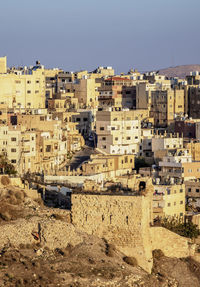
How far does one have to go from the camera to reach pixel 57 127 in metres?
49.1

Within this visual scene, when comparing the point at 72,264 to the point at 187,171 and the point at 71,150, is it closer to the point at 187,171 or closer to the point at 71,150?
the point at 187,171

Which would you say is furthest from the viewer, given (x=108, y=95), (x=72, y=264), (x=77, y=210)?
(x=108, y=95)

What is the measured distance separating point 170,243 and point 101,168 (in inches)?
418

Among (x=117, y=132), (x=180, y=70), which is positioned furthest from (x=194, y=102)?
(x=180, y=70)

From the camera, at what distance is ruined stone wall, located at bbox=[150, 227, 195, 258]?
31.7 metres

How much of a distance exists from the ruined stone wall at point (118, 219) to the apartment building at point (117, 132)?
19567 mm

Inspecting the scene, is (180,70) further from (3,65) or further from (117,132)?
(117,132)

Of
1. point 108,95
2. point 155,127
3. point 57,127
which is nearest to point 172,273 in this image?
point 57,127

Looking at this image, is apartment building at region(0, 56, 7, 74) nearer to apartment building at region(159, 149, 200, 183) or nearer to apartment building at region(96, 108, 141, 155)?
apartment building at region(96, 108, 141, 155)

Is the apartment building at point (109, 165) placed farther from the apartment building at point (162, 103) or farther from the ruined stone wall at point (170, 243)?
the apartment building at point (162, 103)

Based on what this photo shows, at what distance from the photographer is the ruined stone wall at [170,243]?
104 ft

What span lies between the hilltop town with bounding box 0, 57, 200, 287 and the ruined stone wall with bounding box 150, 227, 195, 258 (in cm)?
3

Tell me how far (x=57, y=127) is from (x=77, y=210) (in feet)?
63.0

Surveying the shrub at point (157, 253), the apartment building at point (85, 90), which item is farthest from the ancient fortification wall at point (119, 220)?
the apartment building at point (85, 90)
